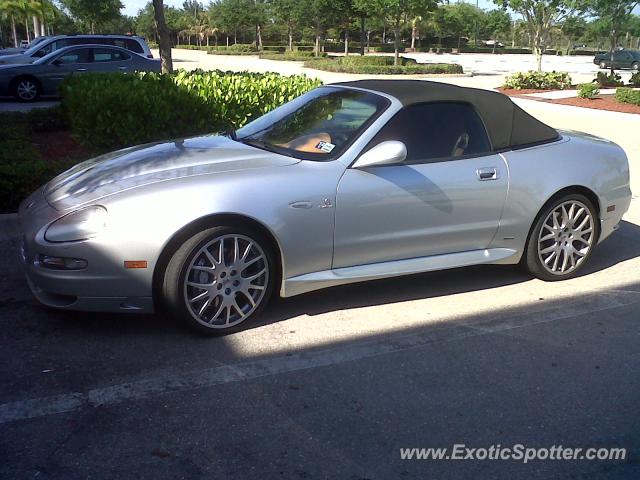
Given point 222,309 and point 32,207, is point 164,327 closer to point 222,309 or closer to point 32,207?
point 222,309


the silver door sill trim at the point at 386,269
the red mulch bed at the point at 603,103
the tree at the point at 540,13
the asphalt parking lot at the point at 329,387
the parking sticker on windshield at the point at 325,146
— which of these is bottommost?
the asphalt parking lot at the point at 329,387

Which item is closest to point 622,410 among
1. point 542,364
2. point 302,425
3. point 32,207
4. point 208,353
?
point 542,364

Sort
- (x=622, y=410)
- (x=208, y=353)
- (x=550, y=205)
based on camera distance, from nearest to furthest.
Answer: (x=622, y=410), (x=208, y=353), (x=550, y=205)

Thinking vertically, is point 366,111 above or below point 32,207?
above

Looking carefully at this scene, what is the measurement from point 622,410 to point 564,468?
2.23ft

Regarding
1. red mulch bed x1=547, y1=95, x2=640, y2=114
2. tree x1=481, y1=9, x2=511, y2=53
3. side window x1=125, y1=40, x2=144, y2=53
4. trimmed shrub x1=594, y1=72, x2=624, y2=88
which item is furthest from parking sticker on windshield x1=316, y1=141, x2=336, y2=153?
tree x1=481, y1=9, x2=511, y2=53

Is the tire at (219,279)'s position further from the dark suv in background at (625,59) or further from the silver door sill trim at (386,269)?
the dark suv in background at (625,59)

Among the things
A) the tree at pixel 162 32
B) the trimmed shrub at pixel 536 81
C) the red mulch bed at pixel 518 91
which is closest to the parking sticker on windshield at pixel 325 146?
the tree at pixel 162 32

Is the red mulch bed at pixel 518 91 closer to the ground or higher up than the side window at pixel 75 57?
closer to the ground

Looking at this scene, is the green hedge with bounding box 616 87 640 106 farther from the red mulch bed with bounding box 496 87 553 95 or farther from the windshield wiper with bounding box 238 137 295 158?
the windshield wiper with bounding box 238 137 295 158

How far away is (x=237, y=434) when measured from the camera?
3.07 m

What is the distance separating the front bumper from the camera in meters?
3.77

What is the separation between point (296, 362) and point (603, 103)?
1868cm

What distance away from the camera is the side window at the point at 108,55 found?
16.8m
